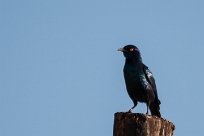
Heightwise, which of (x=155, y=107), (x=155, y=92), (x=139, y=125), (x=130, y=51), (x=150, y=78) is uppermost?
(x=130, y=51)

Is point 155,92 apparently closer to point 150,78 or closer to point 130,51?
point 150,78

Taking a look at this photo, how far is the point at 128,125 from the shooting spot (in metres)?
6.56

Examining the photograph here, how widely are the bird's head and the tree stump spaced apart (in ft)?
17.6

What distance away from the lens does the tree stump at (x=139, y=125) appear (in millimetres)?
6438

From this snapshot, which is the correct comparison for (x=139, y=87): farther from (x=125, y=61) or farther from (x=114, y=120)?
(x=114, y=120)

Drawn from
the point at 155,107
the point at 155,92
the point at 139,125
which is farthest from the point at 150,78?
the point at 139,125

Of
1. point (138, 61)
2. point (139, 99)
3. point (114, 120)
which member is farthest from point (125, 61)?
point (114, 120)

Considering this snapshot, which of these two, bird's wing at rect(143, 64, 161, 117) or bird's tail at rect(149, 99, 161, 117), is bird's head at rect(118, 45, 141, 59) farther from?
bird's tail at rect(149, 99, 161, 117)

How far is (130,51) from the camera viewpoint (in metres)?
12.2

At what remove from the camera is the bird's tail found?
11.5 m

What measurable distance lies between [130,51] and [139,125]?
19.1 feet

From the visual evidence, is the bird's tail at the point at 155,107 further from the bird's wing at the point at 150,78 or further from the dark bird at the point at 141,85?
the bird's wing at the point at 150,78

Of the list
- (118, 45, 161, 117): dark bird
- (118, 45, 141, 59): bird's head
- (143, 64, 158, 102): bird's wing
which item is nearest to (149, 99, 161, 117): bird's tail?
(118, 45, 161, 117): dark bird

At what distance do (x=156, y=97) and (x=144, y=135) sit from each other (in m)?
5.43
